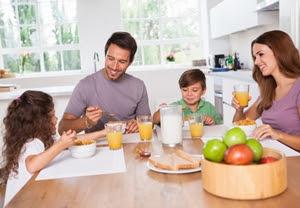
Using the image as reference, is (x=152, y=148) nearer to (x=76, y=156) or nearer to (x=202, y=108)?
(x=76, y=156)

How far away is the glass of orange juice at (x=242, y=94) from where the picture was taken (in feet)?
6.21

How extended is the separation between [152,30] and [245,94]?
4432mm

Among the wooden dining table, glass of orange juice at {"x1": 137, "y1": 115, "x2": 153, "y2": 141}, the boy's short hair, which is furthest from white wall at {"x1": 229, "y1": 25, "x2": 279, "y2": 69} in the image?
the wooden dining table

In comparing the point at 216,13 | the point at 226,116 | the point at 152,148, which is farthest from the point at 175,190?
the point at 216,13

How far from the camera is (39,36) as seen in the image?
597 cm

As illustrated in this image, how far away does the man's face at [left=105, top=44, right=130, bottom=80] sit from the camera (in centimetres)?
217

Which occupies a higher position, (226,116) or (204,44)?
(204,44)

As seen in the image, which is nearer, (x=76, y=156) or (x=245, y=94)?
(x=76, y=156)

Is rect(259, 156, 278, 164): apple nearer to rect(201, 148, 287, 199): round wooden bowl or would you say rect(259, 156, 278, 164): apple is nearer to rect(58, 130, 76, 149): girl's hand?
rect(201, 148, 287, 199): round wooden bowl

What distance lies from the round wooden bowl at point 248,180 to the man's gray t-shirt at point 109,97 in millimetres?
1392

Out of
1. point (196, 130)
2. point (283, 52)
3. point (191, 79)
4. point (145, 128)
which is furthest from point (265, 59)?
point (145, 128)

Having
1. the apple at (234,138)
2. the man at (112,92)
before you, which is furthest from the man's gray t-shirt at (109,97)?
the apple at (234,138)

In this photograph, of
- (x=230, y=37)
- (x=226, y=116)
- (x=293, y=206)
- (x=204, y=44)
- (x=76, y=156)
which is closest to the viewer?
(x=293, y=206)

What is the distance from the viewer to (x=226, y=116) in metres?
4.35
